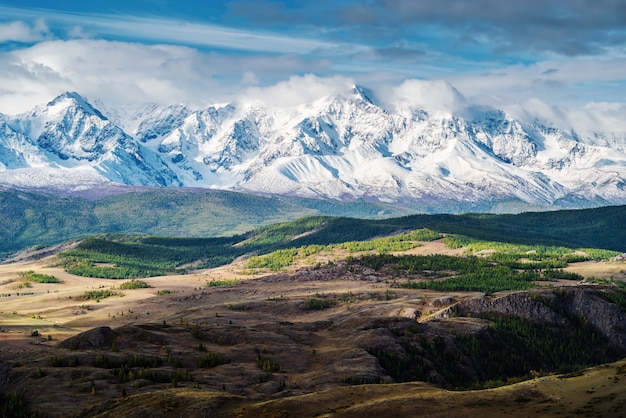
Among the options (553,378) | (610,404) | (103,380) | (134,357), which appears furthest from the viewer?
(134,357)

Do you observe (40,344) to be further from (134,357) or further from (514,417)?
(514,417)

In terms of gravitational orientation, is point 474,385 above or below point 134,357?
below

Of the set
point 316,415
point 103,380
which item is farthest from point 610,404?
point 103,380

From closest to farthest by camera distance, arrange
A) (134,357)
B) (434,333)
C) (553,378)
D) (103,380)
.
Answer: (553,378), (103,380), (134,357), (434,333)

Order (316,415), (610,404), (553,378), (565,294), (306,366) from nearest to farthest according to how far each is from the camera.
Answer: (610,404) < (316,415) < (553,378) < (306,366) < (565,294)

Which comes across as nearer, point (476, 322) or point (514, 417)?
point (514, 417)

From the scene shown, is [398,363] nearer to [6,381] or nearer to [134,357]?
[134,357]

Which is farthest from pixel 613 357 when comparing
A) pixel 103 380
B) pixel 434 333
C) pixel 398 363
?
pixel 103 380

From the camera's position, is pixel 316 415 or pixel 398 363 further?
pixel 398 363

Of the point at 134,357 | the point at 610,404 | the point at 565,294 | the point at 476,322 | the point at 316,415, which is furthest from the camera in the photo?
the point at 565,294
